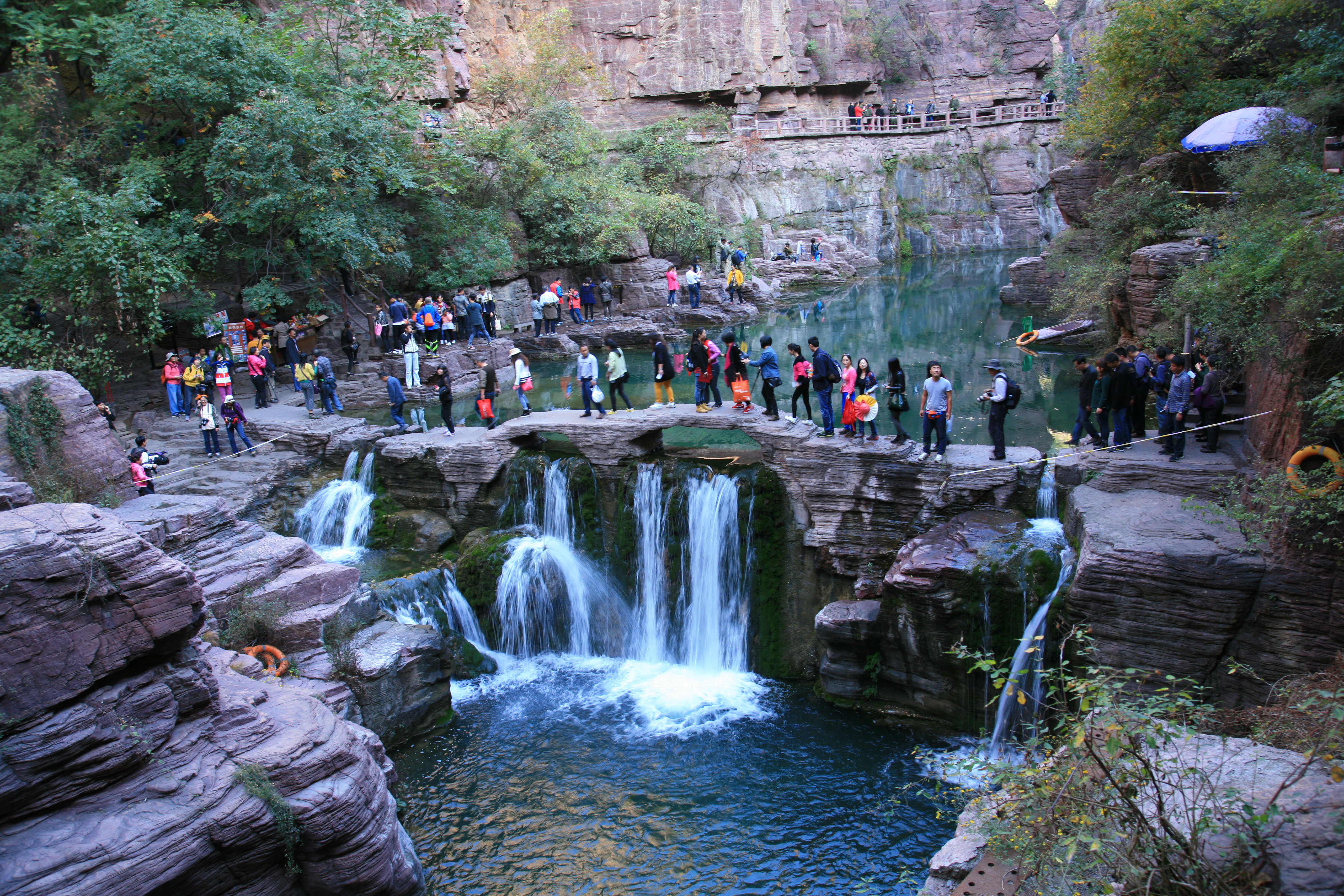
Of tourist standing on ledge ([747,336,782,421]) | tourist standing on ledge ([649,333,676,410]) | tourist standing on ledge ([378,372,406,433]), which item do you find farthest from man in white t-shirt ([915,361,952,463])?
tourist standing on ledge ([378,372,406,433])

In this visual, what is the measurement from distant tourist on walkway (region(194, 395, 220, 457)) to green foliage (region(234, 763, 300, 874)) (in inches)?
411

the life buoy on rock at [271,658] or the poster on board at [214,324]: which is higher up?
the poster on board at [214,324]

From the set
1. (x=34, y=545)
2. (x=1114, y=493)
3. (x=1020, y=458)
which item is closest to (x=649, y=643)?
(x=1020, y=458)

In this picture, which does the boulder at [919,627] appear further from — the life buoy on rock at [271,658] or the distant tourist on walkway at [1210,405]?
the life buoy on rock at [271,658]

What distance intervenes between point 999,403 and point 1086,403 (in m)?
1.53

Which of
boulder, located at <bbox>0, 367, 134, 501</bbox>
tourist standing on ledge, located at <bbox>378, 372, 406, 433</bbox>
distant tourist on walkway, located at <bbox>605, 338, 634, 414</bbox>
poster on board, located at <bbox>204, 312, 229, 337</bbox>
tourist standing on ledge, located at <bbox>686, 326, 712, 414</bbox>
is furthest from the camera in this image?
poster on board, located at <bbox>204, 312, 229, 337</bbox>

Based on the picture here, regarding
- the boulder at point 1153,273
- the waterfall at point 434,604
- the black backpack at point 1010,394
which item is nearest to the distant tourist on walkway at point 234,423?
the waterfall at point 434,604

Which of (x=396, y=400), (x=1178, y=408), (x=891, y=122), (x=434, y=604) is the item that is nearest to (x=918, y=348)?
(x=1178, y=408)

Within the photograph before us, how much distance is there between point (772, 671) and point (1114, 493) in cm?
518

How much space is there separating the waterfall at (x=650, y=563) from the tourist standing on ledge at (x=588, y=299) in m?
15.1

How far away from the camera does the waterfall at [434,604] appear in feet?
41.3

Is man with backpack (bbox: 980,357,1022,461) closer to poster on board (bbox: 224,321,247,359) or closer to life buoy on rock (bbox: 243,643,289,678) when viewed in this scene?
life buoy on rock (bbox: 243,643,289,678)

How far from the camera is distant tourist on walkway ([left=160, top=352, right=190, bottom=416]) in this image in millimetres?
17625

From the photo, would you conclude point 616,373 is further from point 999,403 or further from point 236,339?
point 236,339
